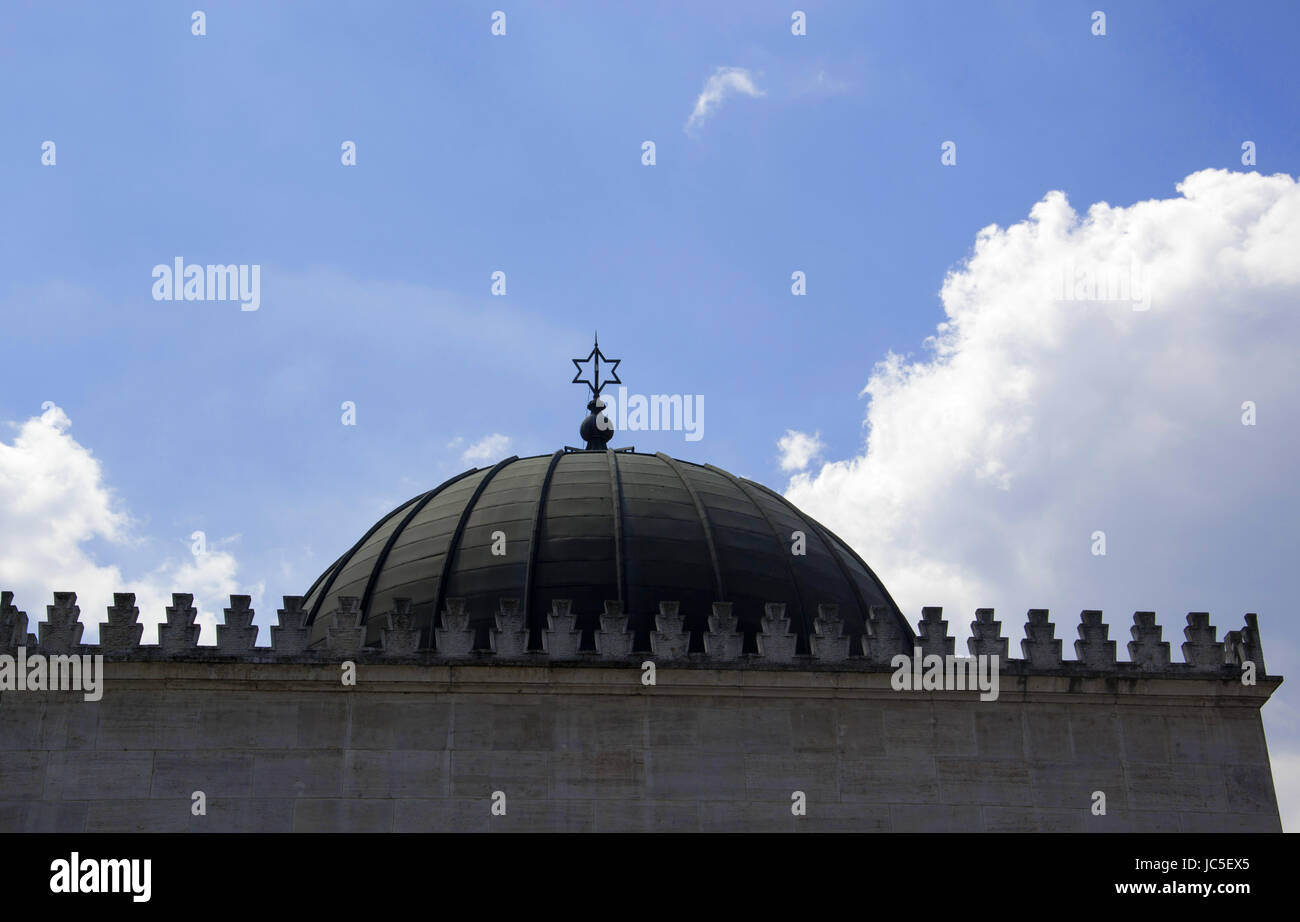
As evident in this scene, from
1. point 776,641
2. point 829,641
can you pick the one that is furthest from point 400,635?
point 829,641

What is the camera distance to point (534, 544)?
1111 inches

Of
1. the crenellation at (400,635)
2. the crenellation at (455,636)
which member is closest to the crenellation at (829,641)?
the crenellation at (455,636)

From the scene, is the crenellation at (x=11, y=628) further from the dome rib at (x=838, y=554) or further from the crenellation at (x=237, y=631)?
the dome rib at (x=838, y=554)

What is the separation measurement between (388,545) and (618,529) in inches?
187

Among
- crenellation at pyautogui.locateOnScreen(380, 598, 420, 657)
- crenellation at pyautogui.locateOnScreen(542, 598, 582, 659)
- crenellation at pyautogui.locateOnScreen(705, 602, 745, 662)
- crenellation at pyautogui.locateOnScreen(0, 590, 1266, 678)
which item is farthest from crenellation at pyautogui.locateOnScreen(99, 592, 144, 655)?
crenellation at pyautogui.locateOnScreen(705, 602, 745, 662)

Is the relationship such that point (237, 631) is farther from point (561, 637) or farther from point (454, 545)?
point (454, 545)

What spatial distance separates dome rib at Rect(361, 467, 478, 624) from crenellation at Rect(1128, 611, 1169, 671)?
13.1 m

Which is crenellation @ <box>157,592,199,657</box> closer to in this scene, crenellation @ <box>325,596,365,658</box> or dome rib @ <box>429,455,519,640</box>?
crenellation @ <box>325,596,365,658</box>

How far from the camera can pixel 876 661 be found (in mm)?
22547

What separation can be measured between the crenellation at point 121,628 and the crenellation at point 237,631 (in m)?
0.09

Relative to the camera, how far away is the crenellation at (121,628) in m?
21.8

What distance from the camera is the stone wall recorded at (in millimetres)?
21156
